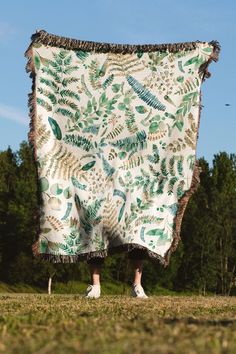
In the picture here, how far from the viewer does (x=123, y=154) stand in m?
12.5

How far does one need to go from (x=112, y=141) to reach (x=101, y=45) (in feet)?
6.03

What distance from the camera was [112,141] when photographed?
41.1 ft

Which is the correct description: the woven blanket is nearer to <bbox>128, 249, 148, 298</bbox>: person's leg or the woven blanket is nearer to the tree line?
<bbox>128, 249, 148, 298</bbox>: person's leg

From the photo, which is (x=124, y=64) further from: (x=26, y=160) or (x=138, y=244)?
(x=26, y=160)

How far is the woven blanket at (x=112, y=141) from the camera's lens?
1221cm

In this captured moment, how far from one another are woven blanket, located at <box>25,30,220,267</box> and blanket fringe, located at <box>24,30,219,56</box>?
18mm

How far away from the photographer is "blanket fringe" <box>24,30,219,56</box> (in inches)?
499

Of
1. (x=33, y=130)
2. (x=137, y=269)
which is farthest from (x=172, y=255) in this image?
(x=33, y=130)

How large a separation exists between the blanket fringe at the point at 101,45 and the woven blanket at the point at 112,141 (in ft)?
0.06

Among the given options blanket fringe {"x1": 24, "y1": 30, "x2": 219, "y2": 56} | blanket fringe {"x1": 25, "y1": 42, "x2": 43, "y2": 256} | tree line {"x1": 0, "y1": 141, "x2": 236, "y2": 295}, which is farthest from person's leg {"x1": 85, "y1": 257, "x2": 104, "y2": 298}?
tree line {"x1": 0, "y1": 141, "x2": 236, "y2": 295}

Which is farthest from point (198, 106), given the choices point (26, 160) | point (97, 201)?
point (26, 160)

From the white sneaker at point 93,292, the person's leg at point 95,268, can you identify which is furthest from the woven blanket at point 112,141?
the white sneaker at point 93,292

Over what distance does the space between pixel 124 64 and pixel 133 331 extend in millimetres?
8931

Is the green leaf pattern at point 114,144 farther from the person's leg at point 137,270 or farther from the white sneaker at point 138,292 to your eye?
the white sneaker at point 138,292
